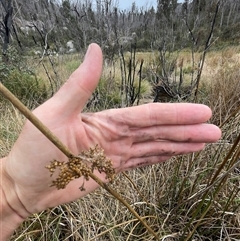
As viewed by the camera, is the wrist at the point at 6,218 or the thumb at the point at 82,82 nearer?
the thumb at the point at 82,82

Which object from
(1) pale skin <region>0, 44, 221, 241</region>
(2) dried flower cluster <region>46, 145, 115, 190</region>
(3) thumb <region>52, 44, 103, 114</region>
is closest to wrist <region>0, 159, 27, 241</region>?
(1) pale skin <region>0, 44, 221, 241</region>

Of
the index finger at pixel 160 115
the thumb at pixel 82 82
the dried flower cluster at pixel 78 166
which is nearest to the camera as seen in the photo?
the dried flower cluster at pixel 78 166

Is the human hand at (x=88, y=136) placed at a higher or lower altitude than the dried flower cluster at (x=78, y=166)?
lower

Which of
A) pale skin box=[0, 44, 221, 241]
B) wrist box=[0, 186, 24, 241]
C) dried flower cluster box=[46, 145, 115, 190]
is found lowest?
wrist box=[0, 186, 24, 241]

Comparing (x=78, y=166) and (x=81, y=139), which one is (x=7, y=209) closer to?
(x=81, y=139)

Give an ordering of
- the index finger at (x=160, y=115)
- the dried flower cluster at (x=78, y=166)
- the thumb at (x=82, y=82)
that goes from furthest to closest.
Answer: the index finger at (x=160, y=115) → the thumb at (x=82, y=82) → the dried flower cluster at (x=78, y=166)

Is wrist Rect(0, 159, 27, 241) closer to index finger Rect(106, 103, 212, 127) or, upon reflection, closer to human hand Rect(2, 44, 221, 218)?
human hand Rect(2, 44, 221, 218)

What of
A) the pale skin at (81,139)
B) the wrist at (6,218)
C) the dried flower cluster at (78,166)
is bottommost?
the wrist at (6,218)

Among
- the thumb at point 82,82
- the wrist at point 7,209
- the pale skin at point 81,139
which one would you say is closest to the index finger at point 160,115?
the pale skin at point 81,139

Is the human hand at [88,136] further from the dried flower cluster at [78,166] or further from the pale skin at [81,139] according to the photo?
the dried flower cluster at [78,166]
